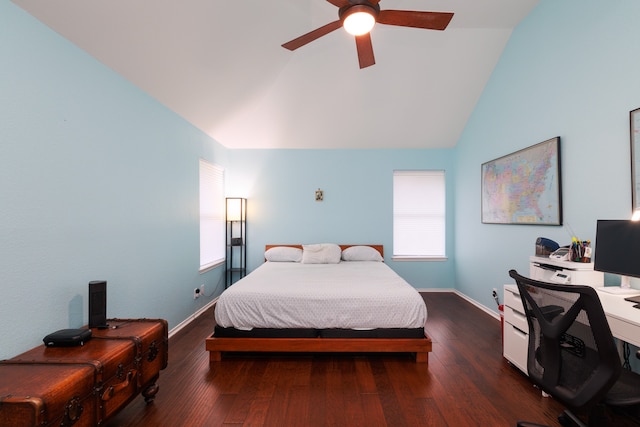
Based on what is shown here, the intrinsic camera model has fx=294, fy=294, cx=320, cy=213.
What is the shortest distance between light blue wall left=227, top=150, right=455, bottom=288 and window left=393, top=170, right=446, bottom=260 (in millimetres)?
111

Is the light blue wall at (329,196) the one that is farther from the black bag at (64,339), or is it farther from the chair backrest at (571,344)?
the chair backrest at (571,344)

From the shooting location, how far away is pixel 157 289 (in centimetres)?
273

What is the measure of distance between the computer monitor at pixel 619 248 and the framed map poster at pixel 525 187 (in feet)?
2.16

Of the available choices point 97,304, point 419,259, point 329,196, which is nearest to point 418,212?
point 419,259

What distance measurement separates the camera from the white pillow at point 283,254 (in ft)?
14.0

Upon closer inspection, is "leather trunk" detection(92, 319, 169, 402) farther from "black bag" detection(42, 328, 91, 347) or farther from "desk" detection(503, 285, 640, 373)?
"desk" detection(503, 285, 640, 373)

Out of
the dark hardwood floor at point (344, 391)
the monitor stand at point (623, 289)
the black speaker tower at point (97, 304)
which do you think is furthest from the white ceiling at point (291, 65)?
the monitor stand at point (623, 289)

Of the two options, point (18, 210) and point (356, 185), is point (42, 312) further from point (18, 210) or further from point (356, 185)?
point (356, 185)

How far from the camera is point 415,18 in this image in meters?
1.89

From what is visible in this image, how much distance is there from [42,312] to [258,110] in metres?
3.17

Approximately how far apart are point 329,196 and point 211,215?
180 cm

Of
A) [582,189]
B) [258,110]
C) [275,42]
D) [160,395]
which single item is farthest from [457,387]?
[258,110]

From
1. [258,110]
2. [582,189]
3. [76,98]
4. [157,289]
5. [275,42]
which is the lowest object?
[157,289]

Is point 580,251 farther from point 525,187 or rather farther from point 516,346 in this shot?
point 525,187
